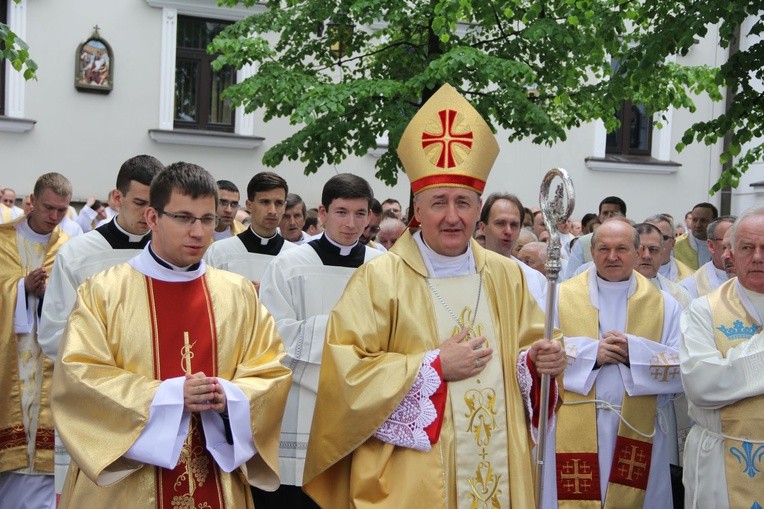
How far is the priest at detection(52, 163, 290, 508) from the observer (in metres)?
4.24

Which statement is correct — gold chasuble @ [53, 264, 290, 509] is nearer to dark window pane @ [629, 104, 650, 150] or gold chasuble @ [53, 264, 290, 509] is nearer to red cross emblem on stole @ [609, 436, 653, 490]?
red cross emblem on stole @ [609, 436, 653, 490]

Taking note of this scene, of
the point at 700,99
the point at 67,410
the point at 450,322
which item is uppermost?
the point at 700,99

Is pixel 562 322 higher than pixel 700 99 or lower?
lower

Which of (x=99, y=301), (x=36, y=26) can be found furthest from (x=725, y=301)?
(x=36, y=26)

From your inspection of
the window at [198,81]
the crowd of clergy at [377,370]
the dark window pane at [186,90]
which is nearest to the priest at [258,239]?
the crowd of clergy at [377,370]

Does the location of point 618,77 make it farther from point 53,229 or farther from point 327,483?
point 327,483

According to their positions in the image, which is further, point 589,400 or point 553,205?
point 589,400

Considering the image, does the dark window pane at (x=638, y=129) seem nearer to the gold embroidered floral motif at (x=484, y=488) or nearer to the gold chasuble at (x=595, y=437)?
the gold chasuble at (x=595, y=437)

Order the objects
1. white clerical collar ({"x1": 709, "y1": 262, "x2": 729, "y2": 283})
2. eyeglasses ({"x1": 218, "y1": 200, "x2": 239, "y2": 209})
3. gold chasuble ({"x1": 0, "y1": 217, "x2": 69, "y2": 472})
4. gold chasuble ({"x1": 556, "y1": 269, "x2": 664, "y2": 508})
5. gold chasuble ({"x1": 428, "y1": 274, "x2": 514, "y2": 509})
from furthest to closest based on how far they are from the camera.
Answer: eyeglasses ({"x1": 218, "y1": 200, "x2": 239, "y2": 209}) < white clerical collar ({"x1": 709, "y1": 262, "x2": 729, "y2": 283}) < gold chasuble ({"x1": 0, "y1": 217, "x2": 69, "y2": 472}) < gold chasuble ({"x1": 556, "y1": 269, "x2": 664, "y2": 508}) < gold chasuble ({"x1": 428, "y1": 274, "x2": 514, "y2": 509})

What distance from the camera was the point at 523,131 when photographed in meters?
13.6

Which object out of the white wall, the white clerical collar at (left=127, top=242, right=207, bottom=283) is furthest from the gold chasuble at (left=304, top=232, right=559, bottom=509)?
the white wall

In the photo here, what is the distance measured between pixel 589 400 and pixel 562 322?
486mm

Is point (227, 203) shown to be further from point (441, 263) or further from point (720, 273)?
point (441, 263)

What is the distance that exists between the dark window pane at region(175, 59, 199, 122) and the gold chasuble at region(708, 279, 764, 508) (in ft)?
47.3
